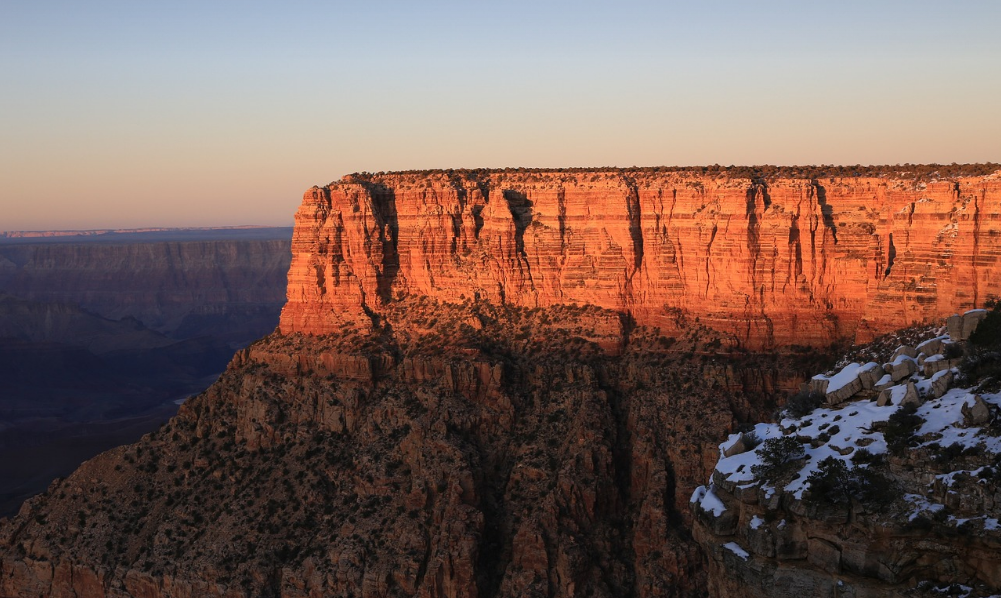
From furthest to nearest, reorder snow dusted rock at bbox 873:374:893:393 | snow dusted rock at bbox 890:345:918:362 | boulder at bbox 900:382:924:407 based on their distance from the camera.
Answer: snow dusted rock at bbox 890:345:918:362 → snow dusted rock at bbox 873:374:893:393 → boulder at bbox 900:382:924:407

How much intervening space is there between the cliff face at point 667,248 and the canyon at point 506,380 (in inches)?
5.1

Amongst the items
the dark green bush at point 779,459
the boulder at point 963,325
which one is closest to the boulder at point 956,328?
the boulder at point 963,325

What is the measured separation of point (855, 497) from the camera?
27.1m

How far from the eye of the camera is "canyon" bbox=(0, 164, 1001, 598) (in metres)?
58.8

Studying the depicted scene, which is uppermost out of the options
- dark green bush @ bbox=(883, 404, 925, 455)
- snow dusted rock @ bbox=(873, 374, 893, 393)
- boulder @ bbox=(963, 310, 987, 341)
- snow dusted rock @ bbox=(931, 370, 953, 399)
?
boulder @ bbox=(963, 310, 987, 341)

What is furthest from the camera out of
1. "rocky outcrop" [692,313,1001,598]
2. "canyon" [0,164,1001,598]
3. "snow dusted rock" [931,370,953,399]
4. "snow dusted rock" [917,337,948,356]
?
"canyon" [0,164,1001,598]

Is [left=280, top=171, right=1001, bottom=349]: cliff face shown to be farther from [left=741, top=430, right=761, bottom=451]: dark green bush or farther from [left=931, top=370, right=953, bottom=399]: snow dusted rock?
[left=741, top=430, right=761, bottom=451]: dark green bush

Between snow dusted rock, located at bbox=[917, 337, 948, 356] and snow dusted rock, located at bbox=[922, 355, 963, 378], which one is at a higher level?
snow dusted rock, located at bbox=[917, 337, 948, 356]

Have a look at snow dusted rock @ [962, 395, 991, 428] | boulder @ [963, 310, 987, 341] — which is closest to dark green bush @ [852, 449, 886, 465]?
snow dusted rock @ [962, 395, 991, 428]

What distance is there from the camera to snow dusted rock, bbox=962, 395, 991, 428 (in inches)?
1086

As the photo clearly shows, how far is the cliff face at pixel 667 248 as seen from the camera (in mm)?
58469

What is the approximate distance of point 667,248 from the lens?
6738cm

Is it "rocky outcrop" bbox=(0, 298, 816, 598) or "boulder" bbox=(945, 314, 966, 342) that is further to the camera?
"rocky outcrop" bbox=(0, 298, 816, 598)

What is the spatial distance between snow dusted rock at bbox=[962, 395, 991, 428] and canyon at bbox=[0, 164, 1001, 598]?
29052mm
